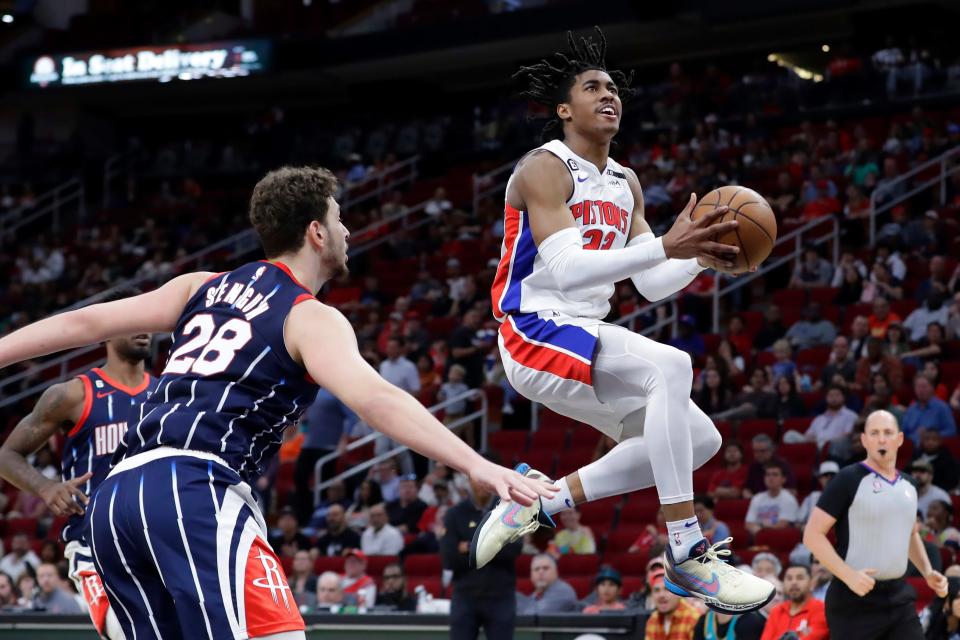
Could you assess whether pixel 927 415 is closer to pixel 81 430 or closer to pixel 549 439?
pixel 549 439

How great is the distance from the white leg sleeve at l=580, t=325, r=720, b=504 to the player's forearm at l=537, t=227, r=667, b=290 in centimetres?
33

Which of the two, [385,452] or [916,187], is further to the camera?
[916,187]

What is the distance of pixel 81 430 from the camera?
23.3 ft

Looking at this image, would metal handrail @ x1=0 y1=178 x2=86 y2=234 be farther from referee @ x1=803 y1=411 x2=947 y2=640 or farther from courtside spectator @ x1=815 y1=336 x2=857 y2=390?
referee @ x1=803 y1=411 x2=947 y2=640

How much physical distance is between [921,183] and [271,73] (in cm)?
1369

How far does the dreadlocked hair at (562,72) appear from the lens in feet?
20.3

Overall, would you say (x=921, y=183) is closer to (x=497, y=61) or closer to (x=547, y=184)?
(x=497, y=61)

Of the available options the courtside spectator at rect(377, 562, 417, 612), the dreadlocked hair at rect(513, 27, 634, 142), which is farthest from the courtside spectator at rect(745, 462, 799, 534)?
the dreadlocked hair at rect(513, 27, 634, 142)

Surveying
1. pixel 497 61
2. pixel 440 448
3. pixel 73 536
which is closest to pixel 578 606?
pixel 73 536

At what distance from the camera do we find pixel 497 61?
26.2m

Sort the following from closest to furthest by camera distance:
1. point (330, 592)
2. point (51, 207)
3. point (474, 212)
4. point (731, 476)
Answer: point (330, 592) < point (731, 476) < point (474, 212) < point (51, 207)

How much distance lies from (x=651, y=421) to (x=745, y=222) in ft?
Answer: 2.99

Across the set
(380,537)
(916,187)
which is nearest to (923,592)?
(380,537)

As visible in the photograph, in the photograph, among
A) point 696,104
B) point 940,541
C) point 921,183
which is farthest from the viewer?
point 696,104
